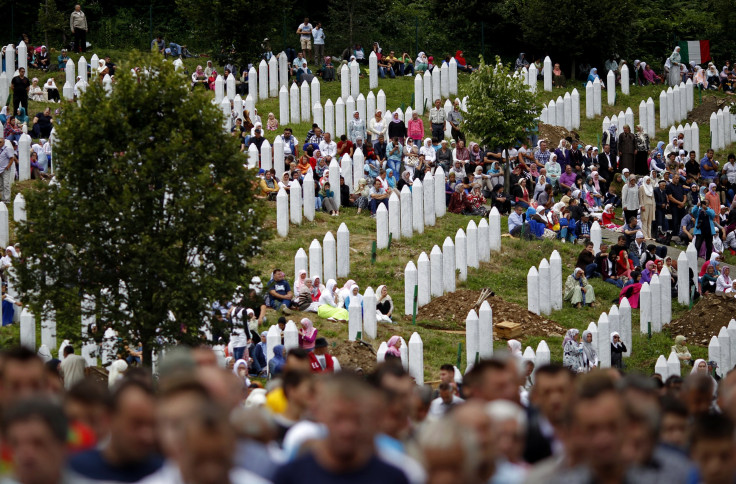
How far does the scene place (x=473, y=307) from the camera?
2569 cm

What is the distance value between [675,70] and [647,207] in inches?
562

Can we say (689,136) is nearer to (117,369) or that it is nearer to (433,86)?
(433,86)

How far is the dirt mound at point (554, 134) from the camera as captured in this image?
3712 cm

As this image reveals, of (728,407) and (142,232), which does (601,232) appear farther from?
(728,407)

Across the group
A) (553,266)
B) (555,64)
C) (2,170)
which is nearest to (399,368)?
(553,266)

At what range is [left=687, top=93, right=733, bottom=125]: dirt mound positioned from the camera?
41.7 meters

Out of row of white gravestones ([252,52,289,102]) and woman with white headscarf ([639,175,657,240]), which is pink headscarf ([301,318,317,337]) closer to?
woman with white headscarf ([639,175,657,240])

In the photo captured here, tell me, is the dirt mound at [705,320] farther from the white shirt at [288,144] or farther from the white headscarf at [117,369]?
the white headscarf at [117,369]

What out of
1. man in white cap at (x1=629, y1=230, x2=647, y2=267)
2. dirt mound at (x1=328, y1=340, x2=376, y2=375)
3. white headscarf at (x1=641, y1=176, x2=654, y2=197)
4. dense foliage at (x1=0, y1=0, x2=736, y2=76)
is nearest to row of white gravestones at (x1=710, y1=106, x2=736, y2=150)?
dense foliage at (x1=0, y1=0, x2=736, y2=76)

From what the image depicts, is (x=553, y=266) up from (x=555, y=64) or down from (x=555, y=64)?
down

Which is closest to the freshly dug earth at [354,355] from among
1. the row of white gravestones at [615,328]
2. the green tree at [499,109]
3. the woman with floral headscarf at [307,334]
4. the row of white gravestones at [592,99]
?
the woman with floral headscarf at [307,334]

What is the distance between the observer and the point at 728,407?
361 inches

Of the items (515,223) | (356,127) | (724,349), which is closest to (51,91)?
(356,127)

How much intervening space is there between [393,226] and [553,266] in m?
3.58
